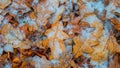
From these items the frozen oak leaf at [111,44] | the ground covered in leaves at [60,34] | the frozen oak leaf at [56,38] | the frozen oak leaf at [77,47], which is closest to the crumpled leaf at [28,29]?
the ground covered in leaves at [60,34]

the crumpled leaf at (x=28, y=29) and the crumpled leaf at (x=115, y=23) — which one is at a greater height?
the crumpled leaf at (x=115, y=23)

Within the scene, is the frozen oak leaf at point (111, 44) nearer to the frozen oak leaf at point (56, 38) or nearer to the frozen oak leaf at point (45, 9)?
the frozen oak leaf at point (56, 38)

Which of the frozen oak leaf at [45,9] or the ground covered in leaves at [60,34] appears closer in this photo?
the ground covered in leaves at [60,34]

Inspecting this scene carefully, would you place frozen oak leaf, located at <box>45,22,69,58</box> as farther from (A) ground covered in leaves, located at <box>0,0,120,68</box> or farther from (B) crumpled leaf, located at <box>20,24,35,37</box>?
(B) crumpled leaf, located at <box>20,24,35,37</box>

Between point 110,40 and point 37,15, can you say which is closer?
point 110,40

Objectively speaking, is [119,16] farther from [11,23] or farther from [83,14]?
[11,23]

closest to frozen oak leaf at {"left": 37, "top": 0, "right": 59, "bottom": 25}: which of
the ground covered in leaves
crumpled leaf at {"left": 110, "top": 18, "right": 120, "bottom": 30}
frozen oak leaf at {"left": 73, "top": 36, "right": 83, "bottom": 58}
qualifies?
the ground covered in leaves


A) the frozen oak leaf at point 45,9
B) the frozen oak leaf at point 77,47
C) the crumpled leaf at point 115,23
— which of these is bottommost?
the frozen oak leaf at point 77,47

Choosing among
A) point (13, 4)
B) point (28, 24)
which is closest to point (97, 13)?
point (28, 24)
